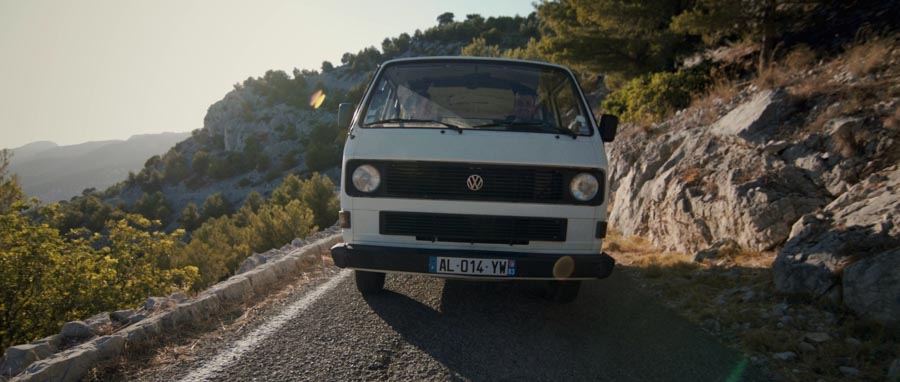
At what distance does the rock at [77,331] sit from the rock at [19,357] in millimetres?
301

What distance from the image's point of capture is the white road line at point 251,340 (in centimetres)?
276

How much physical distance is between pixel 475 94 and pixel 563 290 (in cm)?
190

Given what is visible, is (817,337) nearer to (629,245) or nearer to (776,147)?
(776,147)

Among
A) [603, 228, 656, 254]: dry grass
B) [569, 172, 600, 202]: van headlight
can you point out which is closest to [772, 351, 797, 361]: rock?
[569, 172, 600, 202]: van headlight

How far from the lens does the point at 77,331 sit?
319cm

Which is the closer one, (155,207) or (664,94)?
(664,94)

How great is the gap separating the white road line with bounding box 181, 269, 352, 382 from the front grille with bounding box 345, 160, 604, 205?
4.28 feet

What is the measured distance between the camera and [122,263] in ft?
19.4

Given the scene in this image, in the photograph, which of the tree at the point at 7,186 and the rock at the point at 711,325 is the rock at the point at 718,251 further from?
the tree at the point at 7,186

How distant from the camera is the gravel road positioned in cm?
279

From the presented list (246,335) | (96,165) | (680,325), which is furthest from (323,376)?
(96,165)

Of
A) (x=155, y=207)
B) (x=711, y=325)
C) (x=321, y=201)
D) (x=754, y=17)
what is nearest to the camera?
(x=711, y=325)

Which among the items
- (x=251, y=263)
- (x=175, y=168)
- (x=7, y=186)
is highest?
(x=7, y=186)

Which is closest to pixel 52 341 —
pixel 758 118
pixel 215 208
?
pixel 758 118
